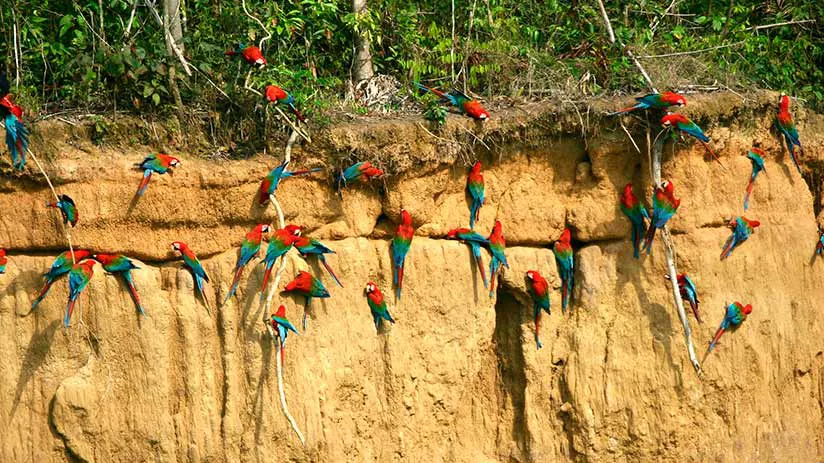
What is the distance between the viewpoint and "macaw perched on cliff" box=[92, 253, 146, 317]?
7.02 m

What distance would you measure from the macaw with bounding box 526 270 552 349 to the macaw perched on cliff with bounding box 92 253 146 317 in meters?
2.52

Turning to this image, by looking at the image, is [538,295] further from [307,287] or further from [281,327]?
[281,327]

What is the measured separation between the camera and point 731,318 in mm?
8320

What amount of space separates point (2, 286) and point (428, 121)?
2753 millimetres

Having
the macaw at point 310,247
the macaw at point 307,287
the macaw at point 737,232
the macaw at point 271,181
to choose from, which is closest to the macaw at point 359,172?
the macaw at point 271,181

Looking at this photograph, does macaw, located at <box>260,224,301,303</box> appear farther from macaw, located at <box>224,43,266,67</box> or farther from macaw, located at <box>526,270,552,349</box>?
macaw, located at <box>526,270,552,349</box>

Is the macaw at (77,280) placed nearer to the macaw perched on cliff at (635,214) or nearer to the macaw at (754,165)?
the macaw perched on cliff at (635,214)

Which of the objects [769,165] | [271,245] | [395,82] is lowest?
[271,245]

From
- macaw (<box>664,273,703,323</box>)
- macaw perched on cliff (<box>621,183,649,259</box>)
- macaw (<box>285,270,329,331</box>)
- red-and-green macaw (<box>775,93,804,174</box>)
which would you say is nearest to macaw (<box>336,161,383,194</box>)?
macaw (<box>285,270,329,331</box>)

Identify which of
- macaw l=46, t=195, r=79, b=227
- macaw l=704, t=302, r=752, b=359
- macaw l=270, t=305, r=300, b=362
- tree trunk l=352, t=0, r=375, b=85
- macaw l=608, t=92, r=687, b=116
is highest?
tree trunk l=352, t=0, r=375, b=85

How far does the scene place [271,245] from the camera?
7230 millimetres

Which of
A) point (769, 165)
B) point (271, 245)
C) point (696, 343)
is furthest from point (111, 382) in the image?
point (769, 165)

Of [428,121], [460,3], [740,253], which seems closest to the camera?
[428,121]

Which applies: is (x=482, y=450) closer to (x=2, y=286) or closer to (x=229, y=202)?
(x=229, y=202)
